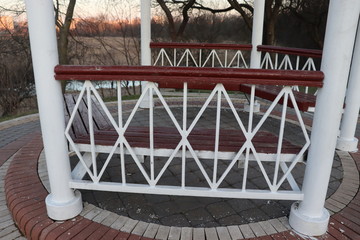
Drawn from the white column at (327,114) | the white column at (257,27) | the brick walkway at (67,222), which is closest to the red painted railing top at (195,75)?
the white column at (327,114)

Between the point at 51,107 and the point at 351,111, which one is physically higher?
the point at 51,107

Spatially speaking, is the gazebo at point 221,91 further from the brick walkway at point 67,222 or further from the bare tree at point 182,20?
the bare tree at point 182,20

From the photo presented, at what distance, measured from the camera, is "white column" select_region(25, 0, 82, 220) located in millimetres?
1946

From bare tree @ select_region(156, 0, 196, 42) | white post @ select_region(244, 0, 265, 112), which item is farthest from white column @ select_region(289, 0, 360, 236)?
bare tree @ select_region(156, 0, 196, 42)

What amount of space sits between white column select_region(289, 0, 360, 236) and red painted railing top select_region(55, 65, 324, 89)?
0.11 m

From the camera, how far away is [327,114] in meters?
1.97

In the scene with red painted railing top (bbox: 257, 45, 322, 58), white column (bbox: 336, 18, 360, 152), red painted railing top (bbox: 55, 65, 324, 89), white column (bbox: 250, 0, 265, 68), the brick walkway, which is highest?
white column (bbox: 250, 0, 265, 68)

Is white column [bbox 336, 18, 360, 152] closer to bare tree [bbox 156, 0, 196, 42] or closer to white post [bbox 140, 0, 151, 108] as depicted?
white post [bbox 140, 0, 151, 108]

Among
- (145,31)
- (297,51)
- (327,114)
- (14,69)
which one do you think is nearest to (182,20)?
(14,69)

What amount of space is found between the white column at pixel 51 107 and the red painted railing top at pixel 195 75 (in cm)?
11

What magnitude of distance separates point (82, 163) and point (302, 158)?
1828 millimetres

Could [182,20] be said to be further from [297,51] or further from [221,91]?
[221,91]

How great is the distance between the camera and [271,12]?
12.4 m

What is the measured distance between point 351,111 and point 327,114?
2021 mm
